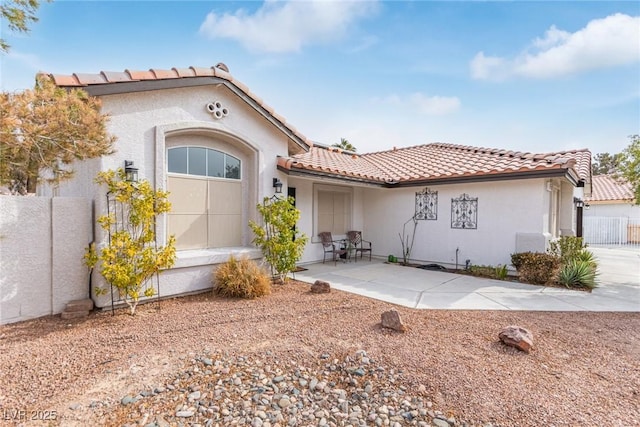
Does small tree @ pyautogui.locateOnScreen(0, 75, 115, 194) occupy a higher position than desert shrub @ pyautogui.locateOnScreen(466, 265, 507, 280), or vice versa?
small tree @ pyautogui.locateOnScreen(0, 75, 115, 194)

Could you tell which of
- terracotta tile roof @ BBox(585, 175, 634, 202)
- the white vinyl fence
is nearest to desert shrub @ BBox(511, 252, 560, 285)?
the white vinyl fence

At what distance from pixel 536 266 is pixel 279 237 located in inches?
321

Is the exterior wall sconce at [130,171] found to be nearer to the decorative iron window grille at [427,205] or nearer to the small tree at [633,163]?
the decorative iron window grille at [427,205]

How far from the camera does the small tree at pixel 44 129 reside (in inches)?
165

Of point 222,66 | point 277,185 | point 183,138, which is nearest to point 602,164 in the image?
point 277,185

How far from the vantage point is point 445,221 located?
12.2 meters

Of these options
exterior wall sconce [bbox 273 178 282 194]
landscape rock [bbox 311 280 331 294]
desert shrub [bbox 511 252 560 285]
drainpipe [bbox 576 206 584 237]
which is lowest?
landscape rock [bbox 311 280 331 294]

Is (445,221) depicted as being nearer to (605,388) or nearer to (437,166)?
(437,166)

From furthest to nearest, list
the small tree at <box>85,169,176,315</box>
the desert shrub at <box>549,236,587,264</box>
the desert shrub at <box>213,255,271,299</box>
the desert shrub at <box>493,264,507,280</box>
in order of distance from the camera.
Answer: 1. the desert shrub at <box>493,264,507,280</box>
2. the desert shrub at <box>549,236,587,264</box>
3. the desert shrub at <box>213,255,271,299</box>
4. the small tree at <box>85,169,176,315</box>

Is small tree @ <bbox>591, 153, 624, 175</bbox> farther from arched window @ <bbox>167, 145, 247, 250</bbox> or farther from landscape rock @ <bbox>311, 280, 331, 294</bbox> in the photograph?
arched window @ <bbox>167, 145, 247, 250</bbox>

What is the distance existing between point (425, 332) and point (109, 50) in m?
10.4

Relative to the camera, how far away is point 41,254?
6.07 metres

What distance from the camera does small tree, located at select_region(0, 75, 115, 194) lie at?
4188 millimetres

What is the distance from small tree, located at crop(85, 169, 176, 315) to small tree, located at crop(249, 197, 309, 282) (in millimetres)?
2693
